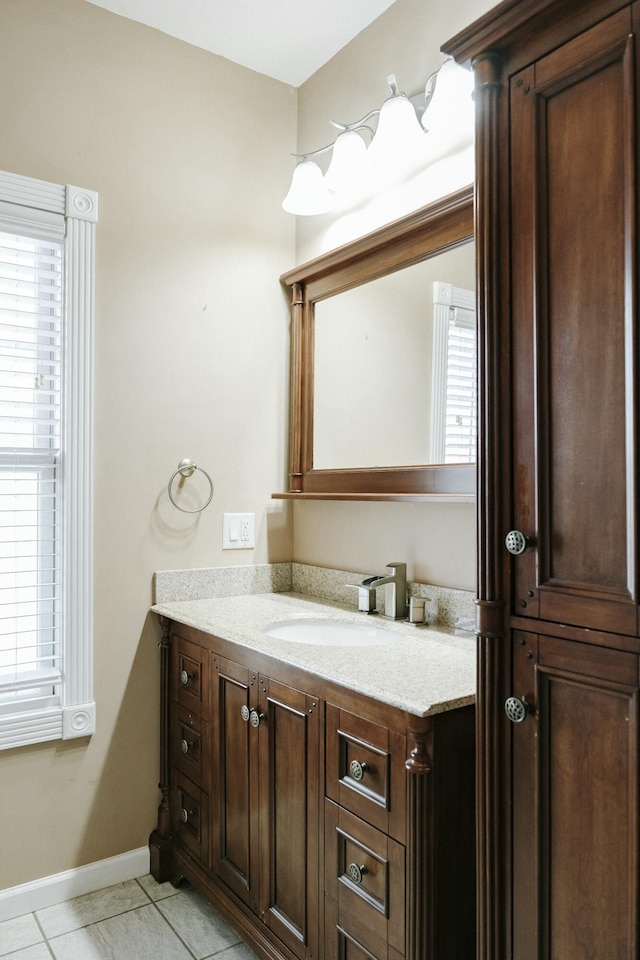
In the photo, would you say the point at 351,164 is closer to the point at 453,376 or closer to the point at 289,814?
the point at 453,376

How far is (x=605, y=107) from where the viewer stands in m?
0.98

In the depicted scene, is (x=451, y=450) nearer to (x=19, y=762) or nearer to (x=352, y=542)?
(x=352, y=542)

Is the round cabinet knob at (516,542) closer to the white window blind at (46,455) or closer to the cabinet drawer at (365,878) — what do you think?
the cabinet drawer at (365,878)

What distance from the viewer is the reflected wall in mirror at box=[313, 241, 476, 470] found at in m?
1.88

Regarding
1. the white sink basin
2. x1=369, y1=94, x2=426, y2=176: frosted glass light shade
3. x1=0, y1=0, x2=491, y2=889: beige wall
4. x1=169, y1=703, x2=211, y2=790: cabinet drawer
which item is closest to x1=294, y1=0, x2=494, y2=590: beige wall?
x1=0, y1=0, x2=491, y2=889: beige wall

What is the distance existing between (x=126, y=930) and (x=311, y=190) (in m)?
2.43

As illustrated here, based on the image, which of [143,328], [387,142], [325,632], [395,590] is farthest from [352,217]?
[325,632]

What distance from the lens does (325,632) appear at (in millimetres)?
2053

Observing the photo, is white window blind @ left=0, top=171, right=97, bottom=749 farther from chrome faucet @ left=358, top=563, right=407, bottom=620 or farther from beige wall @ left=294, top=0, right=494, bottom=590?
chrome faucet @ left=358, top=563, right=407, bottom=620

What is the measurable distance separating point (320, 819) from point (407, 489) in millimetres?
958

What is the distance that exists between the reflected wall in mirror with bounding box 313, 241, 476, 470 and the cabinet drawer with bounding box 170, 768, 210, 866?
1151 mm

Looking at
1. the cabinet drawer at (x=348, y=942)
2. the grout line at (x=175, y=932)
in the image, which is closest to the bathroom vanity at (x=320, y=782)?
the cabinet drawer at (x=348, y=942)

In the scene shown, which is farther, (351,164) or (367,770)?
(351,164)

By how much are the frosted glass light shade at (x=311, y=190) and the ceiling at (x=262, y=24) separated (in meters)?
0.43
